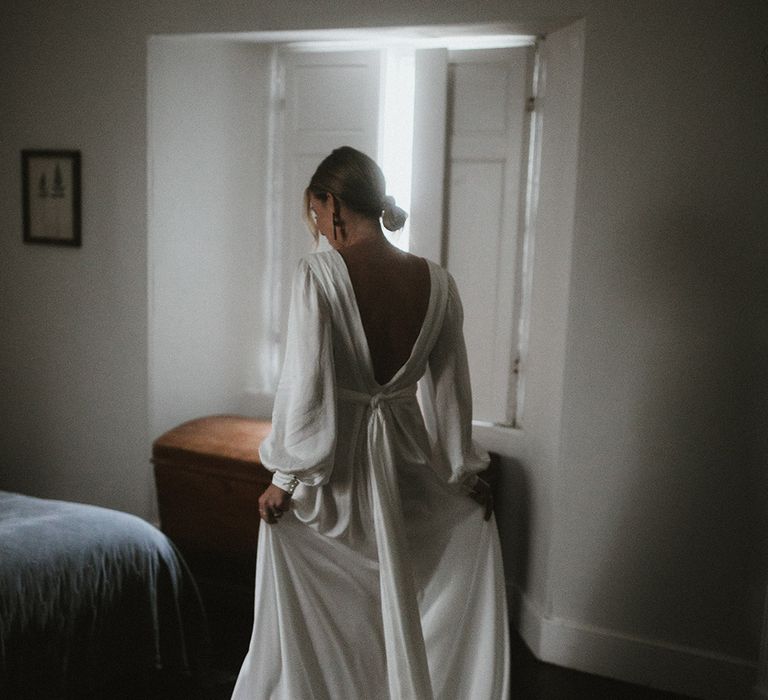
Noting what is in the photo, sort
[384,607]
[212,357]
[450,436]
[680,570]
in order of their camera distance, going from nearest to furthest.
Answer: [384,607] → [450,436] → [680,570] → [212,357]

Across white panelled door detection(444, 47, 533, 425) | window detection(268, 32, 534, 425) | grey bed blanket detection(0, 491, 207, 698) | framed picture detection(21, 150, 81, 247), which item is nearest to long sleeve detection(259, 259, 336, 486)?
grey bed blanket detection(0, 491, 207, 698)

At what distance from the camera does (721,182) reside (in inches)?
108

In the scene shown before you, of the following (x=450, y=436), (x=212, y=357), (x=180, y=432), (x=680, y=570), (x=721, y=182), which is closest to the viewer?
(x=450, y=436)

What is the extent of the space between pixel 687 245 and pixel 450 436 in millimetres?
1111

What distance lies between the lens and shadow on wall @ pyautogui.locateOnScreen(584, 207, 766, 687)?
2.78m

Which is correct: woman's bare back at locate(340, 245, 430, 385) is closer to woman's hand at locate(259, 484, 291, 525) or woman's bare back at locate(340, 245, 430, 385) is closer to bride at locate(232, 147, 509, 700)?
bride at locate(232, 147, 509, 700)

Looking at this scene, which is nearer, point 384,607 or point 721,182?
point 384,607

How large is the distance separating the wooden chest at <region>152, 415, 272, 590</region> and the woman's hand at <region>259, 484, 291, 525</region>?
1245mm

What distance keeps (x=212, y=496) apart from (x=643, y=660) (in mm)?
1759

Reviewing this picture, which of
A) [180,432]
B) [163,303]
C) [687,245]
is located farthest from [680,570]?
[163,303]

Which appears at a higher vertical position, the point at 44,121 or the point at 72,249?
the point at 44,121

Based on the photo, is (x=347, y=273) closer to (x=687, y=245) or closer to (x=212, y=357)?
(x=687, y=245)

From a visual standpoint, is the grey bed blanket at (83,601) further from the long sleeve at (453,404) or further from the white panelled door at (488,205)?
the white panelled door at (488,205)

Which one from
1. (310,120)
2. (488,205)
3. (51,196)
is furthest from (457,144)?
(51,196)
